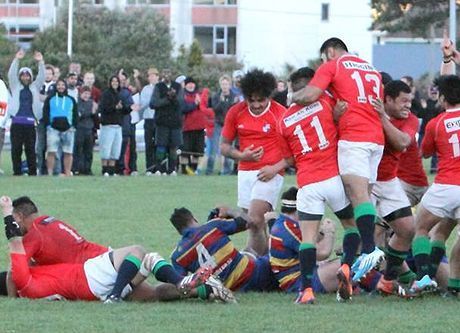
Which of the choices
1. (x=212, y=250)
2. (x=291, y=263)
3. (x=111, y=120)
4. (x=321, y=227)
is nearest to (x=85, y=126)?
(x=111, y=120)

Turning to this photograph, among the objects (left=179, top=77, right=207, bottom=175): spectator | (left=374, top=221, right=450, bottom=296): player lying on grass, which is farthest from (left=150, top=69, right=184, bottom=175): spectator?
(left=374, top=221, right=450, bottom=296): player lying on grass

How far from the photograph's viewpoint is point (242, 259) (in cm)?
1092

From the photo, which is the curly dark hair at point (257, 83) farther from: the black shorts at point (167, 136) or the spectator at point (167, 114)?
the black shorts at point (167, 136)

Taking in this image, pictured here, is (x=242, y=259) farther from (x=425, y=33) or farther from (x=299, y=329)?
(x=425, y=33)

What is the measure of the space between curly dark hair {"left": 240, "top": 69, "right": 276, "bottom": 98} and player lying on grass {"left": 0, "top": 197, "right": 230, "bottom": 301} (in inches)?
96.9

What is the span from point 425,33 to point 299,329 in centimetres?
5395

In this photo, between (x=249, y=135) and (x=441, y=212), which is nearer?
(x=441, y=212)

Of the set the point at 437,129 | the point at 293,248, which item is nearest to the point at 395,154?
the point at 437,129

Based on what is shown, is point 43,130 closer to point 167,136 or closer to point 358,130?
point 167,136

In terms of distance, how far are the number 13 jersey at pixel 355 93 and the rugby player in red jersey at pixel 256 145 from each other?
1.74m

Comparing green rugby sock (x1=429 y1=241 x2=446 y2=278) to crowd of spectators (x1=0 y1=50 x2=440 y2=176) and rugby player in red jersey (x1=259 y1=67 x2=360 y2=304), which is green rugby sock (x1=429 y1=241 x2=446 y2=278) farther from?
crowd of spectators (x1=0 y1=50 x2=440 y2=176)

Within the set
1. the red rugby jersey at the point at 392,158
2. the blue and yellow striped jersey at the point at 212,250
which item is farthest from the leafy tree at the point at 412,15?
the blue and yellow striped jersey at the point at 212,250

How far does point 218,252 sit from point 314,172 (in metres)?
1.01

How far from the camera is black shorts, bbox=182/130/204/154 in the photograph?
2636cm
